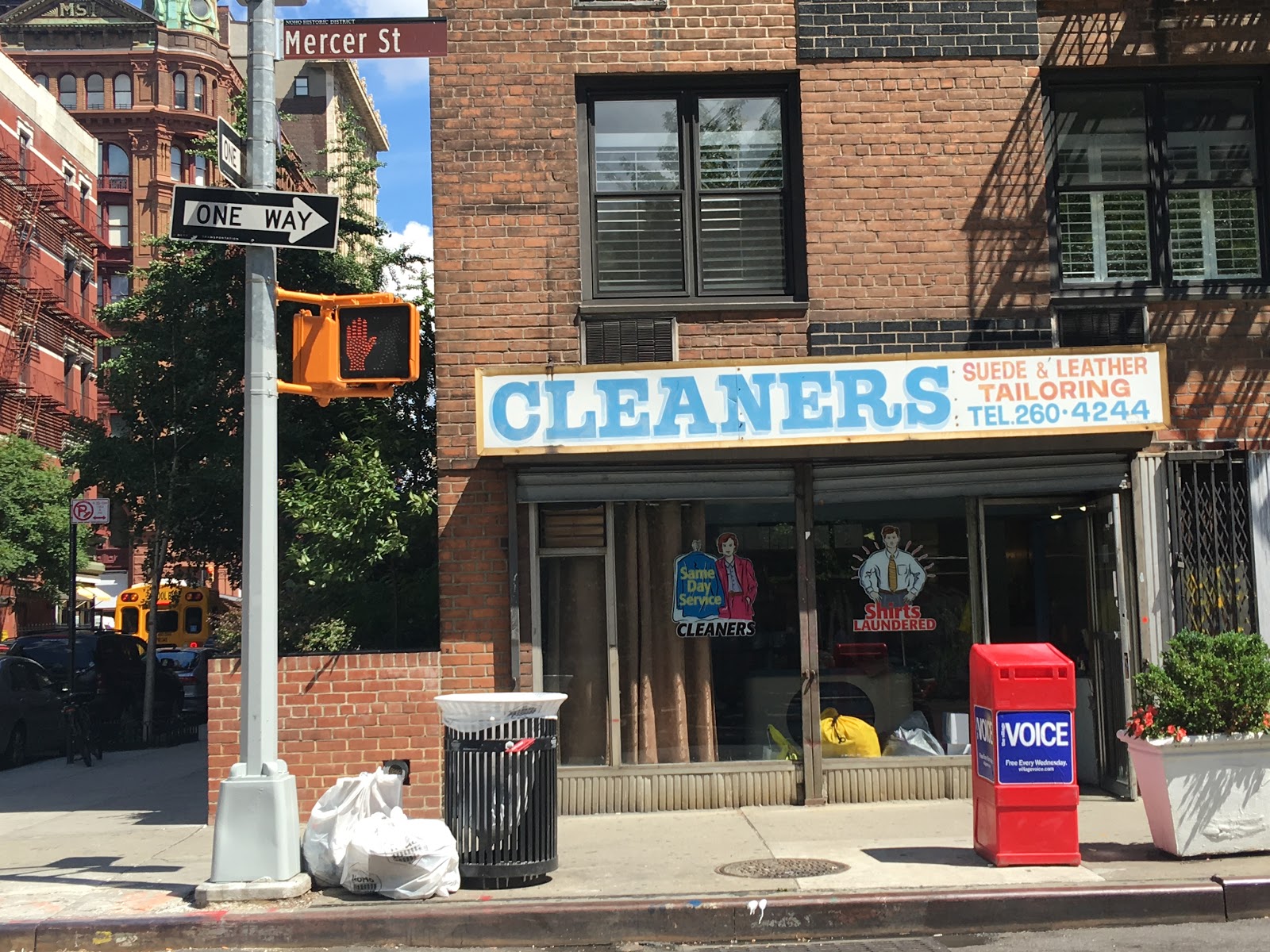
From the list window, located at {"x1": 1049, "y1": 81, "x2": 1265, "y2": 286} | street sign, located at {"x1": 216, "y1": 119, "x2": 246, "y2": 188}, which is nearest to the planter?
window, located at {"x1": 1049, "y1": 81, "x2": 1265, "y2": 286}

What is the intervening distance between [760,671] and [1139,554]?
3.22 m

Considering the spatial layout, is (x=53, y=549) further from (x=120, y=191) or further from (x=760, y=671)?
(x=120, y=191)

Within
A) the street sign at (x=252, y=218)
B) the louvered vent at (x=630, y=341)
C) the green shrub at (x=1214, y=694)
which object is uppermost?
the street sign at (x=252, y=218)

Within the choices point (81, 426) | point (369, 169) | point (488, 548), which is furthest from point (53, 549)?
point (488, 548)

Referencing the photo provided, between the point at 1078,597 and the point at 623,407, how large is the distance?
4.46m

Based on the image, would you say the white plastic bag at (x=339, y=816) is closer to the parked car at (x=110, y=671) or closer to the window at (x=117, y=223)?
the parked car at (x=110, y=671)

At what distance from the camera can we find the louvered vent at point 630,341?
11.2 meters

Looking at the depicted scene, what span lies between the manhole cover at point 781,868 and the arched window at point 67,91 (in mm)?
74219

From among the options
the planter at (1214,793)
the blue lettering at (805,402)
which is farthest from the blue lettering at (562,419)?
the planter at (1214,793)

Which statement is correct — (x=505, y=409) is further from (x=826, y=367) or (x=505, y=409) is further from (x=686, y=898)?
(x=686, y=898)

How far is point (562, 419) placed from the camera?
34.8ft

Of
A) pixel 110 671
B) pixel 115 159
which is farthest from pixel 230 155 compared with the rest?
pixel 115 159

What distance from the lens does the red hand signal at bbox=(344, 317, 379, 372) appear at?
8.67m

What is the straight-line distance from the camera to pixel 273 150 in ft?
29.6
